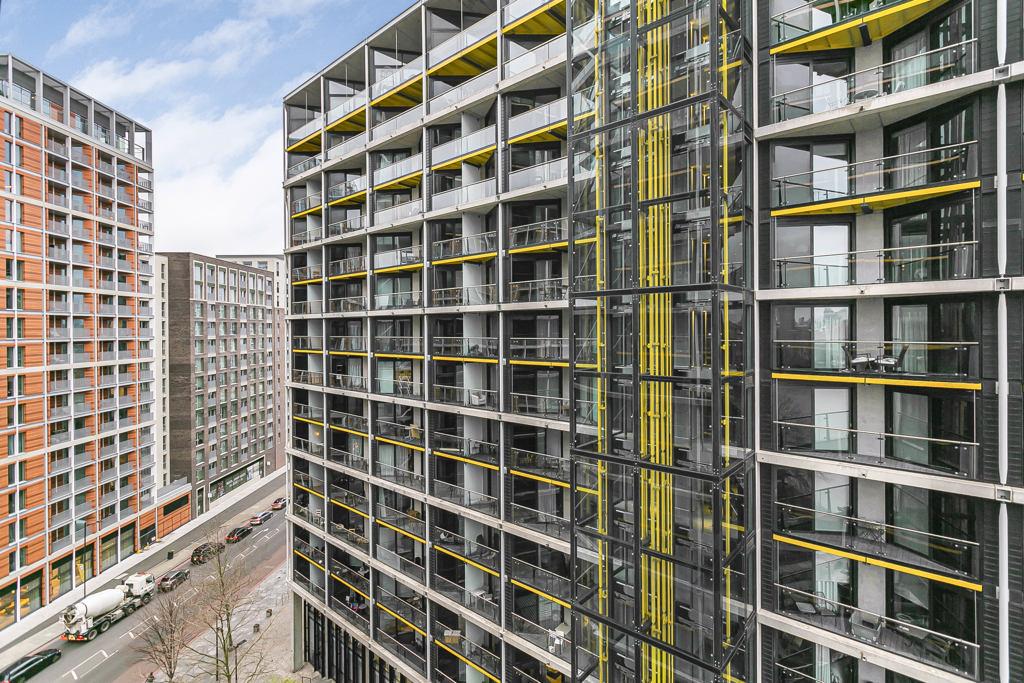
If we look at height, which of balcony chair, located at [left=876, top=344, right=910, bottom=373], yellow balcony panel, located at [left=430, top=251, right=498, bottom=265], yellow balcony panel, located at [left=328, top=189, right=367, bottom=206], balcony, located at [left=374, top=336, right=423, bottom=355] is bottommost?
balcony chair, located at [left=876, top=344, right=910, bottom=373]

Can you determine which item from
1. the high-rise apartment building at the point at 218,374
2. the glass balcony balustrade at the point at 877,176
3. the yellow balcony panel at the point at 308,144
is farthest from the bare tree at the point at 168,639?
the glass balcony balustrade at the point at 877,176

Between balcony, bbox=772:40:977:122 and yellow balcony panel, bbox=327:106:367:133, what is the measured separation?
16.0 meters

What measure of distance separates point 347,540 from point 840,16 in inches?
895

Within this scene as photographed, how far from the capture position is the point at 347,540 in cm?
2088

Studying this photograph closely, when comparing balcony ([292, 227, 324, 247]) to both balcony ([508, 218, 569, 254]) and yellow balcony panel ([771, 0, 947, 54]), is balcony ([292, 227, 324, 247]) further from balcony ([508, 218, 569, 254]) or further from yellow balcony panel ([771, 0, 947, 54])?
yellow balcony panel ([771, 0, 947, 54])

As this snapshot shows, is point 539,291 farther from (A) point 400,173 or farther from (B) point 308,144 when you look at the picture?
(B) point 308,144

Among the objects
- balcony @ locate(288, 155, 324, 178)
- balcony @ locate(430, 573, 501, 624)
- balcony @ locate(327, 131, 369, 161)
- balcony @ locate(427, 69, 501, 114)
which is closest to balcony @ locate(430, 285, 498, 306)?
balcony @ locate(427, 69, 501, 114)

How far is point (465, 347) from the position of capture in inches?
657

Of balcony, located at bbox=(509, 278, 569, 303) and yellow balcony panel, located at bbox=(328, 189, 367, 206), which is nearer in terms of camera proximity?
balcony, located at bbox=(509, 278, 569, 303)

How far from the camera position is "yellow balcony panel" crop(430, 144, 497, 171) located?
1594 cm

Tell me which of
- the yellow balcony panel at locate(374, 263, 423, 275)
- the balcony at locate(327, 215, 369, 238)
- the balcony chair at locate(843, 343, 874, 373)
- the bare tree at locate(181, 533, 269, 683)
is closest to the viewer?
the balcony chair at locate(843, 343, 874, 373)

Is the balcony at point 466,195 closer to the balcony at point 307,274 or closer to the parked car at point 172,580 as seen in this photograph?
the balcony at point 307,274

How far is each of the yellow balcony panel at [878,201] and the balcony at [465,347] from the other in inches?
347

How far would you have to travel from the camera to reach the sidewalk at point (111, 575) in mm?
25484
